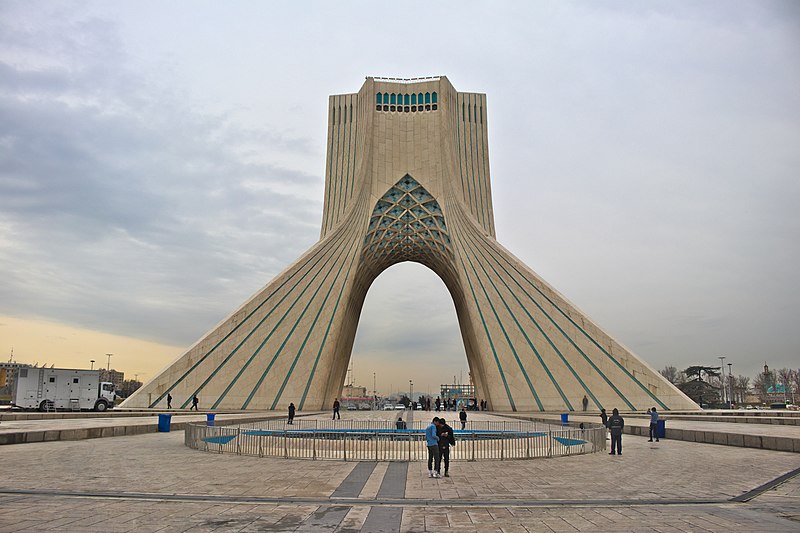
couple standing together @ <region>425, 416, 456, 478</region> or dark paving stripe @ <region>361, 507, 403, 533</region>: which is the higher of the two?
couple standing together @ <region>425, 416, 456, 478</region>

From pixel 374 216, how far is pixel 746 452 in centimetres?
2344

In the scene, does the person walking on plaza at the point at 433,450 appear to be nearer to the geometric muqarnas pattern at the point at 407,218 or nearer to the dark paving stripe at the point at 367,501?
the dark paving stripe at the point at 367,501

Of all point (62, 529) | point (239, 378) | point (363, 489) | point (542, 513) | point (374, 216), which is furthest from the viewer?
→ point (374, 216)

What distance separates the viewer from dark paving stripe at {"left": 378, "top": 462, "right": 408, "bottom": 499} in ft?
21.5

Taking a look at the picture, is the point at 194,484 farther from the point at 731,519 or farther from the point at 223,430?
the point at 731,519

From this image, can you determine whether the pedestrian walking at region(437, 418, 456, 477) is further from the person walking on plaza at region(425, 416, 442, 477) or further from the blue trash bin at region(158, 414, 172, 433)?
the blue trash bin at region(158, 414, 172, 433)

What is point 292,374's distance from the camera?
81.5ft

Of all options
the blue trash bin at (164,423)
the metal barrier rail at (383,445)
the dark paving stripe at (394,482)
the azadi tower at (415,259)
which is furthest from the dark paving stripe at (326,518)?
the azadi tower at (415,259)

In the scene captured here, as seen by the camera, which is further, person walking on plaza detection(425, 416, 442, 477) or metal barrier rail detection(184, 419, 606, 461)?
metal barrier rail detection(184, 419, 606, 461)

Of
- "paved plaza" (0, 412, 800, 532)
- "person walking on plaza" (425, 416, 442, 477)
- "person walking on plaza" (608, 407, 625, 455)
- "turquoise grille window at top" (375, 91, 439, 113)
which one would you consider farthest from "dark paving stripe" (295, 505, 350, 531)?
"turquoise grille window at top" (375, 91, 439, 113)

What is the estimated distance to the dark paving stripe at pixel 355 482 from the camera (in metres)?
6.51

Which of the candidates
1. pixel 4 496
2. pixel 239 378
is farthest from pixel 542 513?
pixel 239 378

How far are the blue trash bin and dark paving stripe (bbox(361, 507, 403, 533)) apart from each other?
437 inches

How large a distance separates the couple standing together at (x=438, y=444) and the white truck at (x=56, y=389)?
2264cm
